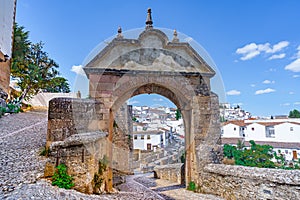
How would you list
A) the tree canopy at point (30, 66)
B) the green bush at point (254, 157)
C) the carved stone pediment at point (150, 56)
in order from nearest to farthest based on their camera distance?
the carved stone pediment at point (150, 56), the green bush at point (254, 157), the tree canopy at point (30, 66)

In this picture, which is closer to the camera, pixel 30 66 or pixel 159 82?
pixel 159 82

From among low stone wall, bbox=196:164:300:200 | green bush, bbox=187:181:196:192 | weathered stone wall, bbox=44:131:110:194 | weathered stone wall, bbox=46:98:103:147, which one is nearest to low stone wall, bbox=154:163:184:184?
green bush, bbox=187:181:196:192

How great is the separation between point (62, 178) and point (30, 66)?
18.9m

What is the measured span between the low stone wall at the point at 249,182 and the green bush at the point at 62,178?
174 inches

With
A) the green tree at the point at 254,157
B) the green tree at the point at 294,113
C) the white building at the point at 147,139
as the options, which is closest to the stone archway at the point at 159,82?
the green tree at the point at 254,157

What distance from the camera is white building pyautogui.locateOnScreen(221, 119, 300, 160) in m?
21.6

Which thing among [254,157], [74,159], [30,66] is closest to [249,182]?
[74,159]

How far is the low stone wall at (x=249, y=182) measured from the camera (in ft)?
15.3

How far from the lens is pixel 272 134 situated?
2511 cm

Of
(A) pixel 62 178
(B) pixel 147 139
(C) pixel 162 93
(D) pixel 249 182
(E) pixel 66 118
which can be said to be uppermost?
(C) pixel 162 93

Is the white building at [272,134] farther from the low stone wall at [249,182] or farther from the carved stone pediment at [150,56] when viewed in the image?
the carved stone pediment at [150,56]

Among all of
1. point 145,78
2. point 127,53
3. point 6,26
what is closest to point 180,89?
point 145,78

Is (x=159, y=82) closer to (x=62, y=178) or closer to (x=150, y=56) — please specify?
(x=150, y=56)

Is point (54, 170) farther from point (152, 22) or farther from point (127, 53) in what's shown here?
point (152, 22)
